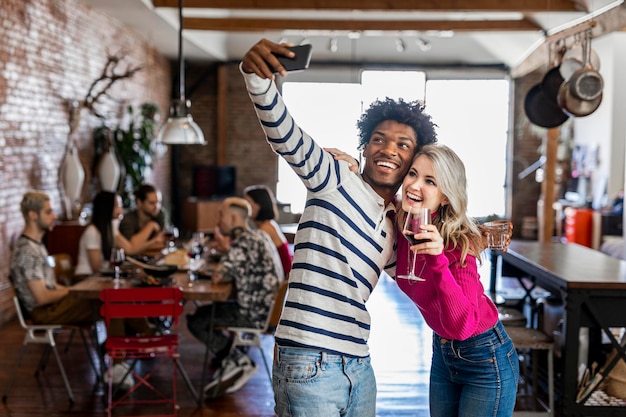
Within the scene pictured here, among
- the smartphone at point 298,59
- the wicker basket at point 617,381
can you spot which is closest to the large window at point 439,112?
the wicker basket at point 617,381

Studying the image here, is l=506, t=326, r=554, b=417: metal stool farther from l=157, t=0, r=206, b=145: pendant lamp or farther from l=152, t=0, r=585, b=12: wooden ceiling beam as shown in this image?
l=152, t=0, r=585, b=12: wooden ceiling beam

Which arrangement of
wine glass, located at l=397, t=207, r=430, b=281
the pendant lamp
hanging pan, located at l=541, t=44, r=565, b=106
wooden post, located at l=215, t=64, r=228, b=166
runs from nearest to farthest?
1. wine glass, located at l=397, t=207, r=430, b=281
2. the pendant lamp
3. hanging pan, located at l=541, t=44, r=565, b=106
4. wooden post, located at l=215, t=64, r=228, b=166

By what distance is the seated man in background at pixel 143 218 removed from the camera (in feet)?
21.9

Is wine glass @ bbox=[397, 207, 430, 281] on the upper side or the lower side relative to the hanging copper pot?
lower

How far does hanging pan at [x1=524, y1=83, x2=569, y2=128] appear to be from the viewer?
6.83m

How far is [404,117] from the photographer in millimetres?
2168

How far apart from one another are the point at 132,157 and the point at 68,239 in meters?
2.34

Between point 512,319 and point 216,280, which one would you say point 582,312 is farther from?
point 216,280

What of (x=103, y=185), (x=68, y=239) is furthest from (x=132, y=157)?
(x=68, y=239)

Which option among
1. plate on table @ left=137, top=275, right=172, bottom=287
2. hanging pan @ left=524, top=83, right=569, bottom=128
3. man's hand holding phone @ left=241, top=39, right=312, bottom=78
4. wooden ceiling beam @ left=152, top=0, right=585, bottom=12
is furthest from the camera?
wooden ceiling beam @ left=152, top=0, right=585, bottom=12

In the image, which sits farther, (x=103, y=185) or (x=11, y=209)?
(x=103, y=185)

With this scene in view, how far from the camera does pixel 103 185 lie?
899cm

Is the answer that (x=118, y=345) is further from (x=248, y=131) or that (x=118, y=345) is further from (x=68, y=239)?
(x=248, y=131)

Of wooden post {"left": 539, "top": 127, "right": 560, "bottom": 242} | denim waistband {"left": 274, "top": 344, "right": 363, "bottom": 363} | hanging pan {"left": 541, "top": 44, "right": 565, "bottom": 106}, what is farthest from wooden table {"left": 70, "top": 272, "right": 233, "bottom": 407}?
wooden post {"left": 539, "top": 127, "right": 560, "bottom": 242}
